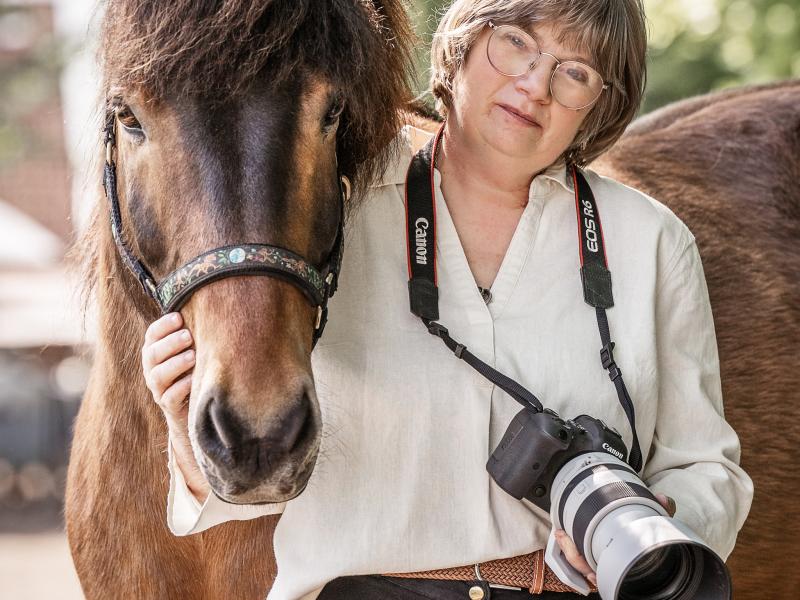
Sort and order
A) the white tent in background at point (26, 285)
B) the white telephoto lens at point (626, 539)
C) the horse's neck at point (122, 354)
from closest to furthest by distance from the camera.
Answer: the white telephoto lens at point (626, 539), the horse's neck at point (122, 354), the white tent in background at point (26, 285)

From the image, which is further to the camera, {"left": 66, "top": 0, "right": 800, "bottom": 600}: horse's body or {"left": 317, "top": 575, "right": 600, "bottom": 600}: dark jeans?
{"left": 317, "top": 575, "right": 600, "bottom": 600}: dark jeans

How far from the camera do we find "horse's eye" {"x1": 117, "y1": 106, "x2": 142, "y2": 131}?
195 centimetres

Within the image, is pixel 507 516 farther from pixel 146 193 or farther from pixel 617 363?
pixel 146 193

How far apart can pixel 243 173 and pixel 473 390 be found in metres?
0.65

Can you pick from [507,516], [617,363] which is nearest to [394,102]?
[617,363]

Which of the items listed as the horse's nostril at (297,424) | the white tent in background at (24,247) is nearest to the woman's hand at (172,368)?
the horse's nostril at (297,424)

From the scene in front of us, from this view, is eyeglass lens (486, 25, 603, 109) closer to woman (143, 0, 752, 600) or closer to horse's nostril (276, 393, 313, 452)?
woman (143, 0, 752, 600)

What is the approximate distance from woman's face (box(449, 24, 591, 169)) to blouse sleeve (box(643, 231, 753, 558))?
1.32 feet

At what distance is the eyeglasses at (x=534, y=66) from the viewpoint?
213 centimetres

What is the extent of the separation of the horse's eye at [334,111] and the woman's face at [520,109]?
0.34 meters

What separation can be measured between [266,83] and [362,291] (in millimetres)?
496

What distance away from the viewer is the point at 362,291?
2096mm

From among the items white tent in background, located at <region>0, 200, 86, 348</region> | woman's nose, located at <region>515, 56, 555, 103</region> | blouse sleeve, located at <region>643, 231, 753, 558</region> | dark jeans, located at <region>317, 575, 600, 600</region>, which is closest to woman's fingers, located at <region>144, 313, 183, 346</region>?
dark jeans, located at <region>317, 575, 600, 600</region>

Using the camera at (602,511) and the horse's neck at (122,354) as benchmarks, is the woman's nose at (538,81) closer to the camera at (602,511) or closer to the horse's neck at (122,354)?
the camera at (602,511)
